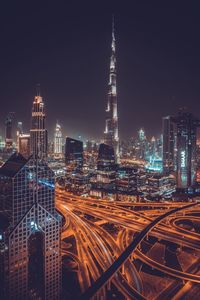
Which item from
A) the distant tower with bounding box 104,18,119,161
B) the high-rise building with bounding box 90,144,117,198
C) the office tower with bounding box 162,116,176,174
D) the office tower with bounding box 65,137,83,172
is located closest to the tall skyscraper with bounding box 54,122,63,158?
the distant tower with bounding box 104,18,119,161

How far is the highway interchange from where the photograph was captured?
1253 centimetres

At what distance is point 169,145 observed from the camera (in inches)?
2112

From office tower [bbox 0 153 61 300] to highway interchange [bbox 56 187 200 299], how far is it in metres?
2.05

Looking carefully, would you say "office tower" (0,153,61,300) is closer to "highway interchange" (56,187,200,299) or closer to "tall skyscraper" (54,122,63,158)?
"highway interchange" (56,187,200,299)

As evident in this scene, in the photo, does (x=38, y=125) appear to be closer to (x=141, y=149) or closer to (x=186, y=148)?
(x=186, y=148)

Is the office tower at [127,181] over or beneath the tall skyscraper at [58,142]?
beneath

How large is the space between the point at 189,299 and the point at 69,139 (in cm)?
4054

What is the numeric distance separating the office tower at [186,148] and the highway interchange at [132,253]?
1508 centimetres

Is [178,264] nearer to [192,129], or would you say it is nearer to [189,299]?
[189,299]

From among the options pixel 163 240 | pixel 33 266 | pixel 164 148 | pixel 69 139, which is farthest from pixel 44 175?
pixel 164 148

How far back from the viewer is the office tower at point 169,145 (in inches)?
1920

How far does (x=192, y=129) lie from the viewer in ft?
137

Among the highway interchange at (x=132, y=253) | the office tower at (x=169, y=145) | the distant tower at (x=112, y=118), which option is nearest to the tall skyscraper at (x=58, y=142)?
the distant tower at (x=112, y=118)

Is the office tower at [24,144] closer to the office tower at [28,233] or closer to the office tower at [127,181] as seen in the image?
the office tower at [127,181]
